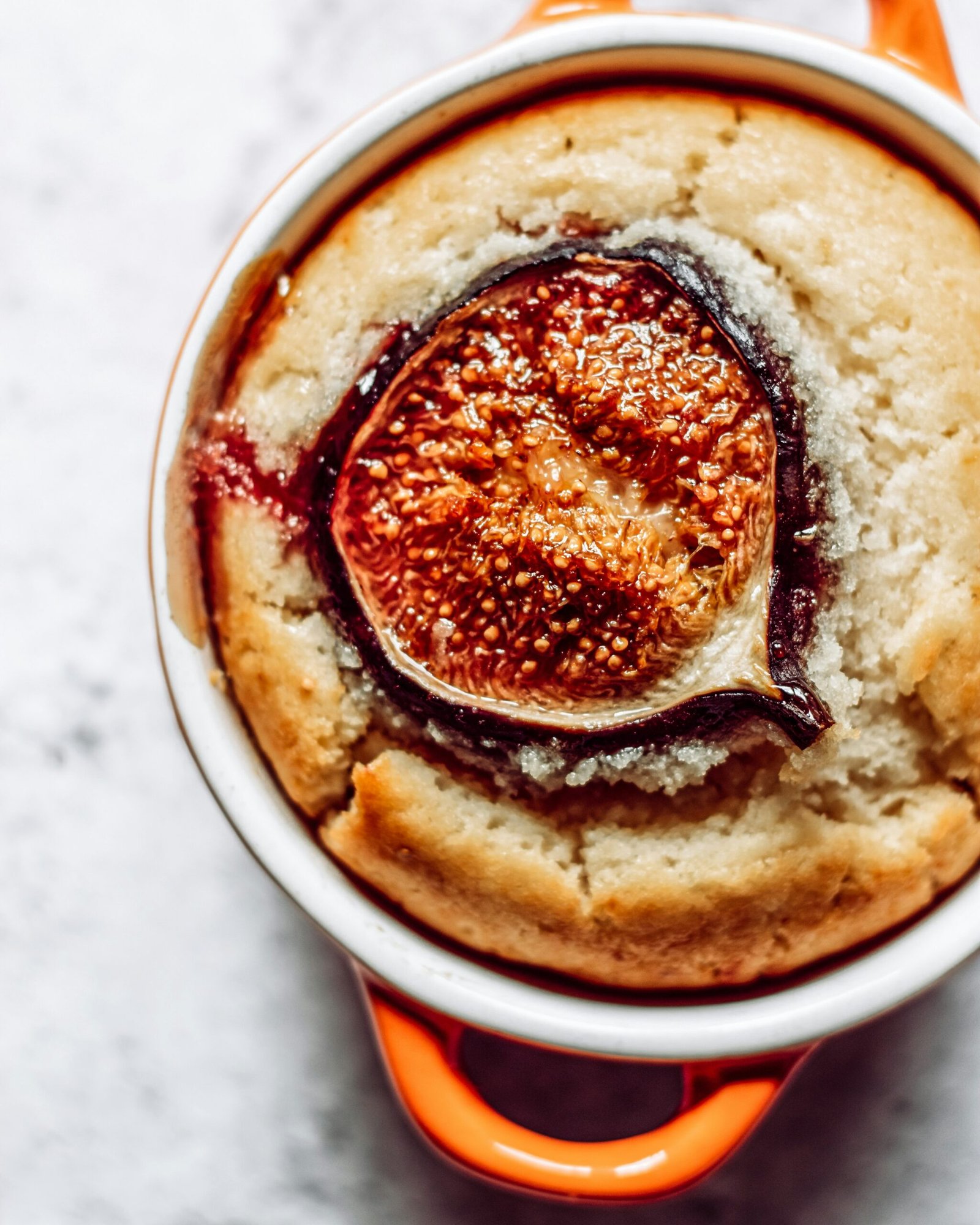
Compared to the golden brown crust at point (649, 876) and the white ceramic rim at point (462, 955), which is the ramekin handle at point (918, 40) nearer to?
the white ceramic rim at point (462, 955)

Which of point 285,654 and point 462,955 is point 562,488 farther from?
point 462,955

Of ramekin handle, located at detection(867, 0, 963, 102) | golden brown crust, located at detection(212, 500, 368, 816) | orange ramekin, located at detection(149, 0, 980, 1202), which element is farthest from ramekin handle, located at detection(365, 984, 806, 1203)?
ramekin handle, located at detection(867, 0, 963, 102)

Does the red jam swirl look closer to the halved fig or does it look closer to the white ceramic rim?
the halved fig

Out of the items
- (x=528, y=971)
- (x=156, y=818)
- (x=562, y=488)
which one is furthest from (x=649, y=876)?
(x=156, y=818)

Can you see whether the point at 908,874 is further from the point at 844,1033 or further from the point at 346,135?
the point at 346,135

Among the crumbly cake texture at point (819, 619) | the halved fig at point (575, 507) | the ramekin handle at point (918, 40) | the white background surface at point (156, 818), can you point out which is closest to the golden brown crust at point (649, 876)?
the crumbly cake texture at point (819, 619)

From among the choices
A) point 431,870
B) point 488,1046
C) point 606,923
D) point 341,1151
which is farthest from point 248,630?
point 341,1151

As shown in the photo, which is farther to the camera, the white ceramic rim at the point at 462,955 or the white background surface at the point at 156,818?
the white background surface at the point at 156,818

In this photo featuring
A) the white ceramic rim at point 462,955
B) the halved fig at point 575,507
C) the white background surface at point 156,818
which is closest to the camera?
the halved fig at point 575,507
